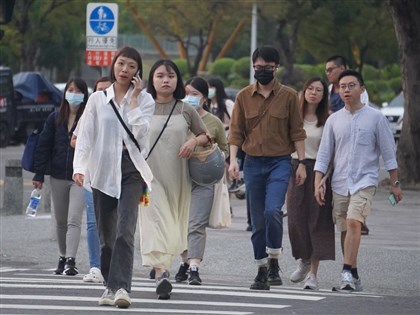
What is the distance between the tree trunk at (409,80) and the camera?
75.5 feet

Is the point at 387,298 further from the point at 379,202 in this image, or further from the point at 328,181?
the point at 379,202

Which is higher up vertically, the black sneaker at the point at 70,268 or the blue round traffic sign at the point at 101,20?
the blue round traffic sign at the point at 101,20

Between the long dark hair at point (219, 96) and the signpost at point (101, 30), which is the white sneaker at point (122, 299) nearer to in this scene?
the long dark hair at point (219, 96)

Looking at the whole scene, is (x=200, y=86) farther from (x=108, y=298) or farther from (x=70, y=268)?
(x=108, y=298)

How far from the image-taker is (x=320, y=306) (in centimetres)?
1000

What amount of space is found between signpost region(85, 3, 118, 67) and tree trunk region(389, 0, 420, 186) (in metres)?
5.27

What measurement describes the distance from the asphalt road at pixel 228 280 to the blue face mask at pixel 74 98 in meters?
1.67

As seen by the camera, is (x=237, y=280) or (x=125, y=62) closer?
(x=125, y=62)

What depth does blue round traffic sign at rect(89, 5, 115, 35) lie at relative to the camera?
20.9 meters

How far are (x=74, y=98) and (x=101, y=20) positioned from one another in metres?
8.65

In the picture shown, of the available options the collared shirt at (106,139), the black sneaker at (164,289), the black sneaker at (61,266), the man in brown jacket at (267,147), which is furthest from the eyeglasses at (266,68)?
the black sneaker at (61,266)

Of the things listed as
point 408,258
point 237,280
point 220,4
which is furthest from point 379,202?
point 220,4

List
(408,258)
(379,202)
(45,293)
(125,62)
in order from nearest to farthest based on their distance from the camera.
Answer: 1. (125,62)
2. (45,293)
3. (408,258)
4. (379,202)

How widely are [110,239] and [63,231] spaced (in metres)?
3.12
